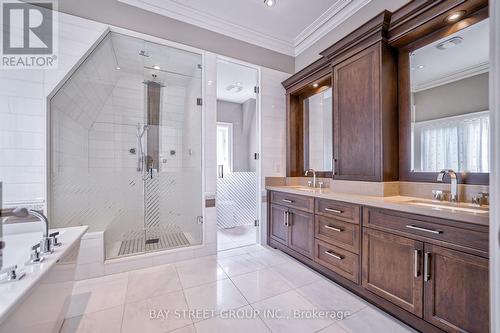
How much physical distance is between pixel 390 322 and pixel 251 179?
3.13 metres

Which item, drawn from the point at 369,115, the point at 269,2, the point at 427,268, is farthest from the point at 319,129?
the point at 427,268

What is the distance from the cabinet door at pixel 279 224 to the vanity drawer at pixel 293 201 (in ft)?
0.27

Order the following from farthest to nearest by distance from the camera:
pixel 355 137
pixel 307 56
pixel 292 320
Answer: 1. pixel 307 56
2. pixel 355 137
3. pixel 292 320

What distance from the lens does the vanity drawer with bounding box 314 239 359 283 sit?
1.82 metres

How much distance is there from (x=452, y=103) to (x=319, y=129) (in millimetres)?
1432

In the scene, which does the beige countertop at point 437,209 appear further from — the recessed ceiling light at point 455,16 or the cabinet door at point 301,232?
the recessed ceiling light at point 455,16

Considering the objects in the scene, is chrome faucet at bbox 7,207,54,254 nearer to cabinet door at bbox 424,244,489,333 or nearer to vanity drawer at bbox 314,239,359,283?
vanity drawer at bbox 314,239,359,283

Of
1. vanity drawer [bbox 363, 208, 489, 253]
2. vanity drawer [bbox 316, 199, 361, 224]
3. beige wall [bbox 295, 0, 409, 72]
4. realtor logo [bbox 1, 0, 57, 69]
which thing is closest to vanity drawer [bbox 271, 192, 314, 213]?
vanity drawer [bbox 316, 199, 361, 224]

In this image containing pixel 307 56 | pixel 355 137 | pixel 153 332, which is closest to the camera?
pixel 153 332

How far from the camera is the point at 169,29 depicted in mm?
2562

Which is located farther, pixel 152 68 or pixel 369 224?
pixel 152 68

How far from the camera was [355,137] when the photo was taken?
2119 mm

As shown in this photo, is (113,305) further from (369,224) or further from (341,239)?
(369,224)

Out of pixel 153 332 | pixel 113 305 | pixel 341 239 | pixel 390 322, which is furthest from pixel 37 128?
pixel 390 322
